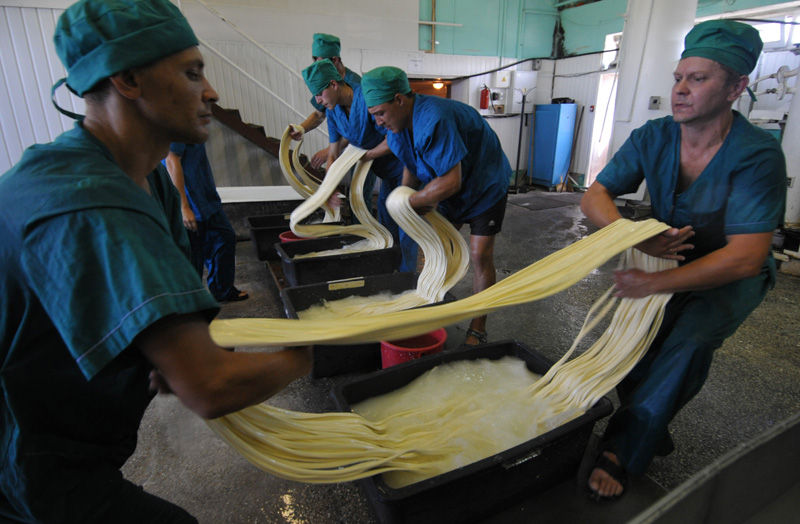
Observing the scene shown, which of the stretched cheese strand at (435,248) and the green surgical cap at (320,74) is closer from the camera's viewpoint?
the stretched cheese strand at (435,248)

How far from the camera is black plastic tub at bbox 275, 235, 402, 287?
3.03 metres

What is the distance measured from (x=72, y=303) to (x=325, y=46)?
10.9 feet

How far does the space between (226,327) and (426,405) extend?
1.02m

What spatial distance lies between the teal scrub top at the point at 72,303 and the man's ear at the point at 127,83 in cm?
10

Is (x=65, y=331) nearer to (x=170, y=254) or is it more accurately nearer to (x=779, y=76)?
(x=170, y=254)

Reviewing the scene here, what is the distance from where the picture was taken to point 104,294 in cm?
63

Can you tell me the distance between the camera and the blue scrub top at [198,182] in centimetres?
294

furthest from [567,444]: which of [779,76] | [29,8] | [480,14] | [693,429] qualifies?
[480,14]

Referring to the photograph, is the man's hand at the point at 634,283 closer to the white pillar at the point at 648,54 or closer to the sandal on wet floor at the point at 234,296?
the sandal on wet floor at the point at 234,296

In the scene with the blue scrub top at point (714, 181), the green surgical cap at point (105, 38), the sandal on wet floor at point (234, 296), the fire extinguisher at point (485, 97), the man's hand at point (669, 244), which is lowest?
the sandal on wet floor at point (234, 296)

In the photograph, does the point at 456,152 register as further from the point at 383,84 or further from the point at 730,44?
the point at 730,44

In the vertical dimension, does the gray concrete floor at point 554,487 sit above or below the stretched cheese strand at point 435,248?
below

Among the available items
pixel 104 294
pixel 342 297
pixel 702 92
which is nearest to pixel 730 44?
pixel 702 92

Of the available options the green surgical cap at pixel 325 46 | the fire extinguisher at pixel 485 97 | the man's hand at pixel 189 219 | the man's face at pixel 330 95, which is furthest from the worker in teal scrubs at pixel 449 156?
the fire extinguisher at pixel 485 97
